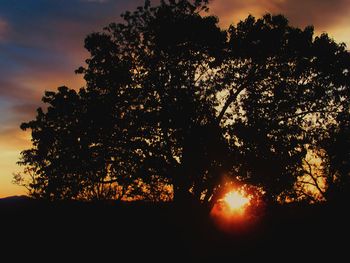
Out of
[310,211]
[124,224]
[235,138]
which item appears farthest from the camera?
[310,211]

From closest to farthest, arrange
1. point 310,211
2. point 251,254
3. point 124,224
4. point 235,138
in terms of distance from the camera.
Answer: point 235,138, point 251,254, point 124,224, point 310,211

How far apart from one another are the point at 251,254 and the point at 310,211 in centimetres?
1172

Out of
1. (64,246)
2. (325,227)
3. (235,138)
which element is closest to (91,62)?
(235,138)

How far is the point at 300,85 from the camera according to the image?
87.5 ft

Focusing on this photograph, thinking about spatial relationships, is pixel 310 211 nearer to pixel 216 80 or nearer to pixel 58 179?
pixel 216 80

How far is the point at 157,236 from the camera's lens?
27969mm

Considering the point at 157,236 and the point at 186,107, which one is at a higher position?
the point at 186,107

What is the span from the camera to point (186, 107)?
24891 mm

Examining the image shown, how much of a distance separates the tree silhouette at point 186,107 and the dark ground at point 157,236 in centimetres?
324

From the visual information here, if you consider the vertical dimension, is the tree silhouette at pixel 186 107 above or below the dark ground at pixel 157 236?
above

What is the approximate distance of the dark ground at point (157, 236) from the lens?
25.0 meters

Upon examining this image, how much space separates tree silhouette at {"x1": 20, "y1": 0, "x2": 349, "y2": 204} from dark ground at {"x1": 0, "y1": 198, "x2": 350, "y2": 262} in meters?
3.24

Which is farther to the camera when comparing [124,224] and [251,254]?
[124,224]

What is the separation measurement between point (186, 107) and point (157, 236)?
10010 mm
